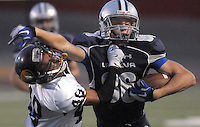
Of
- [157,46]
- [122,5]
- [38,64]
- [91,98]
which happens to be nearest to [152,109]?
[157,46]

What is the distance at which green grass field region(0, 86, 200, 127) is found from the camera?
207 inches

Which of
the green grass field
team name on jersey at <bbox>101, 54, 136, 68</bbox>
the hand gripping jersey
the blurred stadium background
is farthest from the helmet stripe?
the blurred stadium background

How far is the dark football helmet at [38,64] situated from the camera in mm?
2156

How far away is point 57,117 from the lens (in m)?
2.39

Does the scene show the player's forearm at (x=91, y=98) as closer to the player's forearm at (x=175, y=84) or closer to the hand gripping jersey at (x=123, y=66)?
the hand gripping jersey at (x=123, y=66)

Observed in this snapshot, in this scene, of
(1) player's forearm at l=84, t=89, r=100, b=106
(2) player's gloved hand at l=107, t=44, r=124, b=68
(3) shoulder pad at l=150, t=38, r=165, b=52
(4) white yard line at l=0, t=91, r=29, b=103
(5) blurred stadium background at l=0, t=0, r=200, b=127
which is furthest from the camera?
(5) blurred stadium background at l=0, t=0, r=200, b=127

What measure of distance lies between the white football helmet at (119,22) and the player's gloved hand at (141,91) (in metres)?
0.38

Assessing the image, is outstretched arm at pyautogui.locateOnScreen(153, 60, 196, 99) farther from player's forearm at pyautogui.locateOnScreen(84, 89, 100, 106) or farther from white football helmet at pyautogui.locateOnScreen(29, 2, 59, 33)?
white football helmet at pyautogui.locateOnScreen(29, 2, 59, 33)

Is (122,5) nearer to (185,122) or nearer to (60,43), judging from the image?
(60,43)

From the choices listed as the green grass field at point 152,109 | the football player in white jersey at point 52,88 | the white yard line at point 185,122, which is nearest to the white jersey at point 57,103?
the football player in white jersey at point 52,88

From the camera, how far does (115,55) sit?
99.0 inches

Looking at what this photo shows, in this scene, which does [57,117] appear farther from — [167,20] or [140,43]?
[167,20]

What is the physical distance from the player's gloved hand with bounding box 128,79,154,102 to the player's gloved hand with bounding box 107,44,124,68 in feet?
0.70

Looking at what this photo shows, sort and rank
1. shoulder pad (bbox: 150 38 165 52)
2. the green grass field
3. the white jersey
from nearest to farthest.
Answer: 1. the white jersey
2. shoulder pad (bbox: 150 38 165 52)
3. the green grass field
